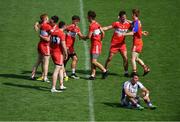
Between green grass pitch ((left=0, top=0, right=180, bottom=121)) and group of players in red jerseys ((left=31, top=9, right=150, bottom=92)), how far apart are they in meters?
0.52

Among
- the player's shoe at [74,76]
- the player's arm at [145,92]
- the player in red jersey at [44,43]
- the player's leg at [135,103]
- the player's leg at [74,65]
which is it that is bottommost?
the player's leg at [135,103]

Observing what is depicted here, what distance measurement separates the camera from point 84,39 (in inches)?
942

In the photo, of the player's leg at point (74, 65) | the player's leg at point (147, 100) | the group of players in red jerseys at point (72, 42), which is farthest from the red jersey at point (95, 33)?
the player's leg at point (147, 100)

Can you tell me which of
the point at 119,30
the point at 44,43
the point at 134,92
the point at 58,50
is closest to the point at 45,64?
the point at 44,43

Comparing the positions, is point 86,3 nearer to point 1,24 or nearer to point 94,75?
point 1,24

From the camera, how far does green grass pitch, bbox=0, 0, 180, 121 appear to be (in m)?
21.1

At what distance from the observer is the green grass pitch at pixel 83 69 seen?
2112 centimetres

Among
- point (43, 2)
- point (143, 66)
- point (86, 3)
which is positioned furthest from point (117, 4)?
point (143, 66)

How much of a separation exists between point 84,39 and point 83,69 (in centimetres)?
183

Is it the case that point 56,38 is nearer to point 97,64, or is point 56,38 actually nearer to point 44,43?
point 44,43

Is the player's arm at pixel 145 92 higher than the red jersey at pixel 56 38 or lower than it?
lower

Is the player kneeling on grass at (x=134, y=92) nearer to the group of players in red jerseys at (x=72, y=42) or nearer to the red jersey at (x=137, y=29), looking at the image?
the group of players in red jerseys at (x=72, y=42)

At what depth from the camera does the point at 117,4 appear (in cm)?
3353

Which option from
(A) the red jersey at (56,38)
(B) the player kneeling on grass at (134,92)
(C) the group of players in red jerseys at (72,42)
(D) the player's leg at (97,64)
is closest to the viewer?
(B) the player kneeling on grass at (134,92)
